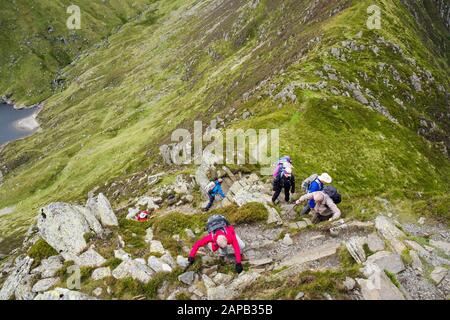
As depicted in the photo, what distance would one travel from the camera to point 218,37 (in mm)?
171875

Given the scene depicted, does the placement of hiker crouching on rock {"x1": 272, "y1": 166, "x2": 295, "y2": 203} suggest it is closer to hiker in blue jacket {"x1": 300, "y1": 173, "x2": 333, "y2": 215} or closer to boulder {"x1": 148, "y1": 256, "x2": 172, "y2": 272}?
hiker in blue jacket {"x1": 300, "y1": 173, "x2": 333, "y2": 215}

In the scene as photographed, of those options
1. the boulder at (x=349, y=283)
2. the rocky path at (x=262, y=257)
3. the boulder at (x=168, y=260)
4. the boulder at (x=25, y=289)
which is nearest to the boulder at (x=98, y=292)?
the rocky path at (x=262, y=257)

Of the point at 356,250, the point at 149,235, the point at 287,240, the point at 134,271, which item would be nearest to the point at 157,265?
the point at 134,271

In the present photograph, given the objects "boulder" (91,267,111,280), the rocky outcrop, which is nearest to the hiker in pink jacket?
"boulder" (91,267,111,280)

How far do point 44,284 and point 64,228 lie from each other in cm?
432

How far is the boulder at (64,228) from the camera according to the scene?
83.6ft

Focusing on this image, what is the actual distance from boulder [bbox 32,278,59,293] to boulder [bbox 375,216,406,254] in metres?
17.9

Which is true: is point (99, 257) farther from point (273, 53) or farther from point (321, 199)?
point (273, 53)

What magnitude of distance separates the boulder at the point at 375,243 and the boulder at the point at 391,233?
1.49 feet

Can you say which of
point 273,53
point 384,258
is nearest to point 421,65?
point 273,53

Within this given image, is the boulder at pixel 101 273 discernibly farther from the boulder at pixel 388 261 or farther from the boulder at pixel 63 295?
the boulder at pixel 388 261

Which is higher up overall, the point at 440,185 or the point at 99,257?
the point at 99,257

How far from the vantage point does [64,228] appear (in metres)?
26.3
